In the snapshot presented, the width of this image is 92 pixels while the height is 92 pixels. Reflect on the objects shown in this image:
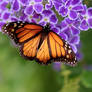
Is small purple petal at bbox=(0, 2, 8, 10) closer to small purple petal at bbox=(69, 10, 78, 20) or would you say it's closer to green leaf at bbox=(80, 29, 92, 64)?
small purple petal at bbox=(69, 10, 78, 20)

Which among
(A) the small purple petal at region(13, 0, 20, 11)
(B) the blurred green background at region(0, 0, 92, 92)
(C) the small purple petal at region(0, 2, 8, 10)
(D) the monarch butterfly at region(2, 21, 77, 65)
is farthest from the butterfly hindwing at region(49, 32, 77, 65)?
(B) the blurred green background at region(0, 0, 92, 92)

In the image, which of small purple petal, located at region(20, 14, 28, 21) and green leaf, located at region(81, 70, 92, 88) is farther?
green leaf, located at region(81, 70, 92, 88)

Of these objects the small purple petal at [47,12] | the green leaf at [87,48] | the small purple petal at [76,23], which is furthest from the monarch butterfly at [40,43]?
the green leaf at [87,48]

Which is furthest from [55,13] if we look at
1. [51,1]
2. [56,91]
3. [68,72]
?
[56,91]

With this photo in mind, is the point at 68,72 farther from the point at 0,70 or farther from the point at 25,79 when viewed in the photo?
the point at 0,70

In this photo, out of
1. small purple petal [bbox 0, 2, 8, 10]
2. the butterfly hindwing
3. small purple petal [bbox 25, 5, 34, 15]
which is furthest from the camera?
small purple petal [bbox 0, 2, 8, 10]

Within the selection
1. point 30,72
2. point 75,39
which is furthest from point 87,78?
point 30,72

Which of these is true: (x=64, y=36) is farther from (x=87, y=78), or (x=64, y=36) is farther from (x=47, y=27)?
(x=87, y=78)
